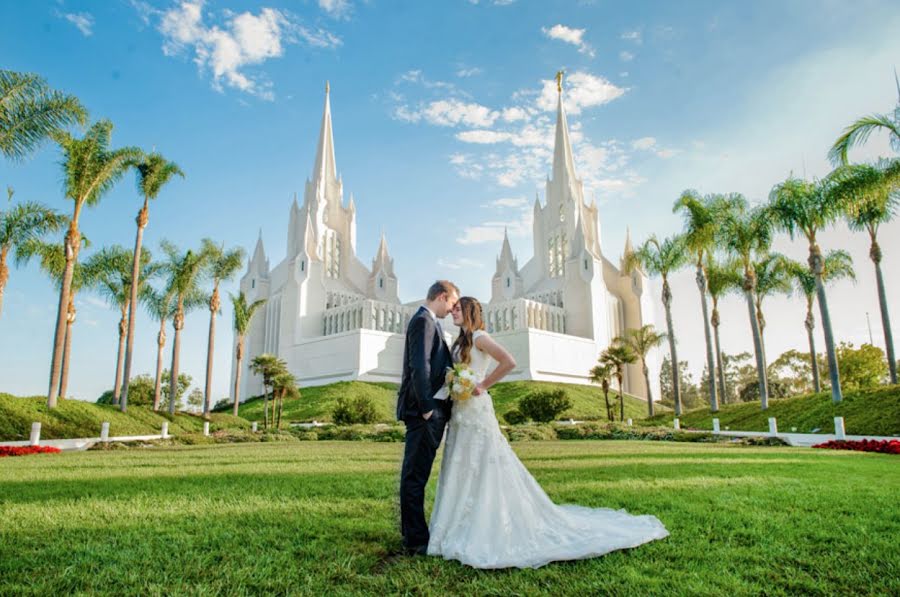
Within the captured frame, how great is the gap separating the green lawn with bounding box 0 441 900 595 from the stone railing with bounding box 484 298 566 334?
1829 inches

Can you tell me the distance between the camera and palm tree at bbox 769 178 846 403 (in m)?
21.2

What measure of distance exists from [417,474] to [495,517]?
627 mm

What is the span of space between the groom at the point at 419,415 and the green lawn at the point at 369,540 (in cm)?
26

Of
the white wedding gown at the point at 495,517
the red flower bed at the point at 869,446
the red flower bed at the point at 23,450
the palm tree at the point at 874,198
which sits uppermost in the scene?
the palm tree at the point at 874,198

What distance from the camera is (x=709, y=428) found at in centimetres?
2577

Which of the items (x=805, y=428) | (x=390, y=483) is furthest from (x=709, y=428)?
(x=390, y=483)

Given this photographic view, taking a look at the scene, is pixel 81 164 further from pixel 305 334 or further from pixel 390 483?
pixel 305 334

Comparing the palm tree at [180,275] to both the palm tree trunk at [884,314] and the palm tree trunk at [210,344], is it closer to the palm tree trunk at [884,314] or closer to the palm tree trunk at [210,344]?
the palm tree trunk at [210,344]

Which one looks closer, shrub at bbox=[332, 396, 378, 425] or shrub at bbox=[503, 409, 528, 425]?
shrub at bbox=[332, 396, 378, 425]

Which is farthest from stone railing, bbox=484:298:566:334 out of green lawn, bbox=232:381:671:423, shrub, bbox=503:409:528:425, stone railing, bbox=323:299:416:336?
shrub, bbox=503:409:528:425

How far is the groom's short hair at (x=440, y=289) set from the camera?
14.0 ft

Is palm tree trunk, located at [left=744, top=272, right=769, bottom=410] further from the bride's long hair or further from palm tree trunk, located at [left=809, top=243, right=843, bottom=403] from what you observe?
the bride's long hair

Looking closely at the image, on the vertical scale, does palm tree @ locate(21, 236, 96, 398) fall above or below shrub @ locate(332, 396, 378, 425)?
above

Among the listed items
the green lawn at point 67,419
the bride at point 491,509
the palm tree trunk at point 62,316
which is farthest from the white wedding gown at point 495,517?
the palm tree trunk at point 62,316
